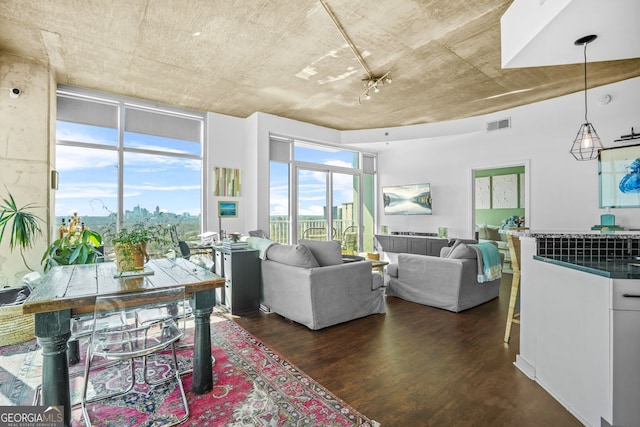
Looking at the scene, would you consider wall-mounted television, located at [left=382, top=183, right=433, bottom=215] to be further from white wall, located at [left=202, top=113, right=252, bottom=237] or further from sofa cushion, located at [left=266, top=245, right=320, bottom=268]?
sofa cushion, located at [left=266, top=245, right=320, bottom=268]

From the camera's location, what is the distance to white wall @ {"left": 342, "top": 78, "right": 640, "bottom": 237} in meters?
4.67

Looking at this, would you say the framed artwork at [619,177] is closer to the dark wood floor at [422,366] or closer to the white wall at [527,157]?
the white wall at [527,157]

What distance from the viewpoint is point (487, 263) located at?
3.98 meters

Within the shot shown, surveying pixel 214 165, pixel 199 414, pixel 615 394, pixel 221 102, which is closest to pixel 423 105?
pixel 221 102

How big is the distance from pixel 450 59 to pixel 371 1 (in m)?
1.57

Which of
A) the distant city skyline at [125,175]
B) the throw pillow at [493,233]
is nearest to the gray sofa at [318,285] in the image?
the distant city skyline at [125,175]

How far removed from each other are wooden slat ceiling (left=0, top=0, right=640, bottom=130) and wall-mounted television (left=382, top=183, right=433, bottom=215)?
2.14m

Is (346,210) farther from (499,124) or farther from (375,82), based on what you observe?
(375,82)

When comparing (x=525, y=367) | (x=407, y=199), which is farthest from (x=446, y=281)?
(x=407, y=199)

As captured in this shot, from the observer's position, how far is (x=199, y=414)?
6.37 feet

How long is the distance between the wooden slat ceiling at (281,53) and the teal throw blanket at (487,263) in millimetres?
2265

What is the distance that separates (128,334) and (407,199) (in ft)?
21.1

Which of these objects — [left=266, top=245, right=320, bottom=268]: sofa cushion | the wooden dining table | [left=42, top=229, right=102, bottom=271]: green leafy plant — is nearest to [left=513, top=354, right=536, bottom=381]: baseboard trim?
[left=266, top=245, right=320, bottom=268]: sofa cushion

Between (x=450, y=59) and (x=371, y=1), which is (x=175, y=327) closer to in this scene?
(x=371, y=1)
